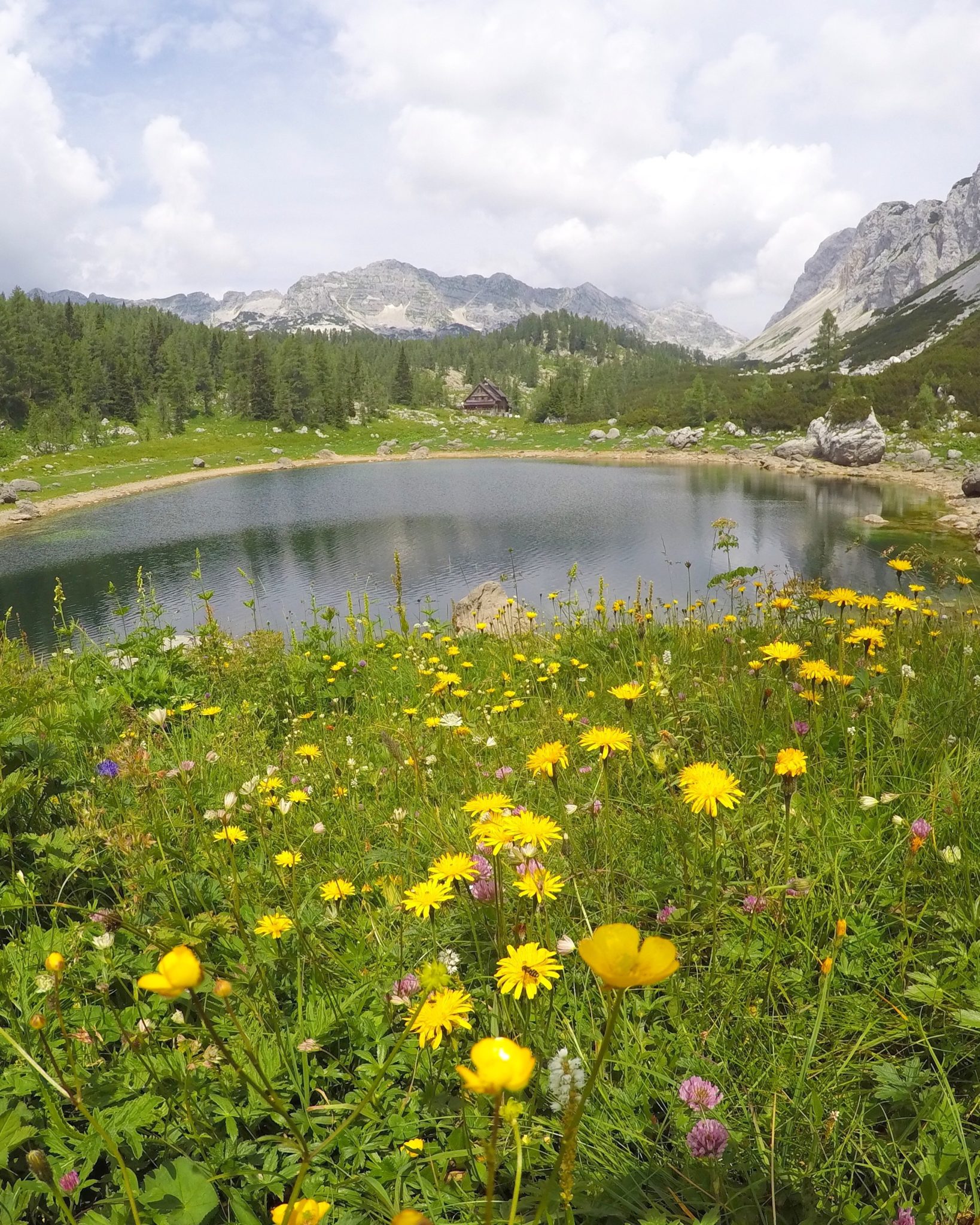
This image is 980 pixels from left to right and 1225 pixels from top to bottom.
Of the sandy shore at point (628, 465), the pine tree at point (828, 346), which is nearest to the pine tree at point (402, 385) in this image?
the sandy shore at point (628, 465)

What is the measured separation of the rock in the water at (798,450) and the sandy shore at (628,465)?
0.77 meters

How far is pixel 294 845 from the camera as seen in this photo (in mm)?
2781

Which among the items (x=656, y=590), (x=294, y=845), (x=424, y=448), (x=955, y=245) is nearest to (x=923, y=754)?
(x=294, y=845)

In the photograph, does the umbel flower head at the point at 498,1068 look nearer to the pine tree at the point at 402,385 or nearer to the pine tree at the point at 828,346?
the pine tree at the point at 828,346

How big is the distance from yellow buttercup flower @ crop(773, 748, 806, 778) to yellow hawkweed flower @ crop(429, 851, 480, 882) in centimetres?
82

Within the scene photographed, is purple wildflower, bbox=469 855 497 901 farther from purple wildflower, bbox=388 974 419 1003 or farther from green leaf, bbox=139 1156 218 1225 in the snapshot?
green leaf, bbox=139 1156 218 1225

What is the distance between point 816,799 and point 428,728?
2273 millimetres

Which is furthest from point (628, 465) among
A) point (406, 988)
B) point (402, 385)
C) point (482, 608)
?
point (402, 385)

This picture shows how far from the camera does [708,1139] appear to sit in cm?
121

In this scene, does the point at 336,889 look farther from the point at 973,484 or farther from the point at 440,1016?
the point at 973,484

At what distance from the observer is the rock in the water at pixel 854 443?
40500mm

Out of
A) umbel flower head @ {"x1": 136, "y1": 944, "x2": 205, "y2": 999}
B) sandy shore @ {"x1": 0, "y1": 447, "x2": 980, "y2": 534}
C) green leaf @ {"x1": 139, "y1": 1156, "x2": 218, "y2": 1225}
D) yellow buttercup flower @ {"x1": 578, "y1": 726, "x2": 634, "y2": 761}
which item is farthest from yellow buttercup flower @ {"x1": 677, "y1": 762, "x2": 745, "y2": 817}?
sandy shore @ {"x1": 0, "y1": 447, "x2": 980, "y2": 534}

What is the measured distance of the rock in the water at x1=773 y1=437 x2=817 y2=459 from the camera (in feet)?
148

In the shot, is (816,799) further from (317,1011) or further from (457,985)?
(317,1011)
